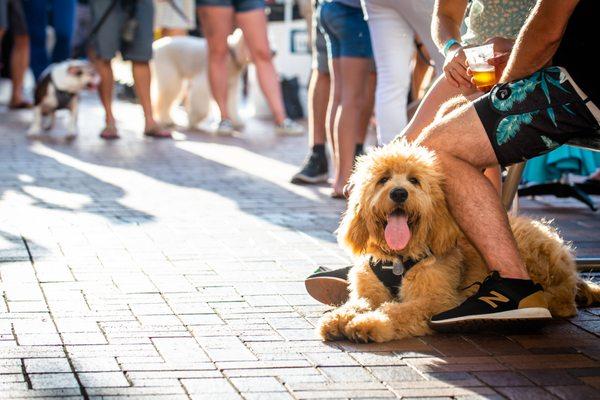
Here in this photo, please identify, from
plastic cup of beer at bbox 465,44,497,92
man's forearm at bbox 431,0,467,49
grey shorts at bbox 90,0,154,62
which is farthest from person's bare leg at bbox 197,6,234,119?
plastic cup of beer at bbox 465,44,497,92

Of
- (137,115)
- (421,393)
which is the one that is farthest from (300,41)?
(421,393)

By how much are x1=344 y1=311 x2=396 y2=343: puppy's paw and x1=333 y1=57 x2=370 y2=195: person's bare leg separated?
359cm

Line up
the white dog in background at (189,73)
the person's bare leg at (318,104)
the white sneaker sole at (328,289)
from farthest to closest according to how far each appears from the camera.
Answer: the white dog in background at (189,73) → the person's bare leg at (318,104) → the white sneaker sole at (328,289)

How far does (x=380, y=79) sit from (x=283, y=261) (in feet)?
5.67

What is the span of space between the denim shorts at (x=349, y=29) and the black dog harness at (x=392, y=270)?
340 centimetres

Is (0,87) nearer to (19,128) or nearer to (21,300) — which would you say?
(19,128)

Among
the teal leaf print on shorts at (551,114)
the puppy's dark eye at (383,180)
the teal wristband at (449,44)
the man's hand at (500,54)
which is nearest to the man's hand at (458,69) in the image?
the man's hand at (500,54)

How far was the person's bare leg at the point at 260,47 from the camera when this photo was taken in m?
11.1

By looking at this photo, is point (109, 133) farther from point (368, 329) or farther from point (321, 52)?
point (368, 329)

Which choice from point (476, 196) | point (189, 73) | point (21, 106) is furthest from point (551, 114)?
point (21, 106)

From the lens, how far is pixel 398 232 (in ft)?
13.8

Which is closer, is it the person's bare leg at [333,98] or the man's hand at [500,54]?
the man's hand at [500,54]

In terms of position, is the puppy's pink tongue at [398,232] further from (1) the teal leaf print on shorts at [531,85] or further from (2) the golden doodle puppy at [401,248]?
(1) the teal leaf print on shorts at [531,85]

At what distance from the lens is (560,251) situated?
15.1ft
